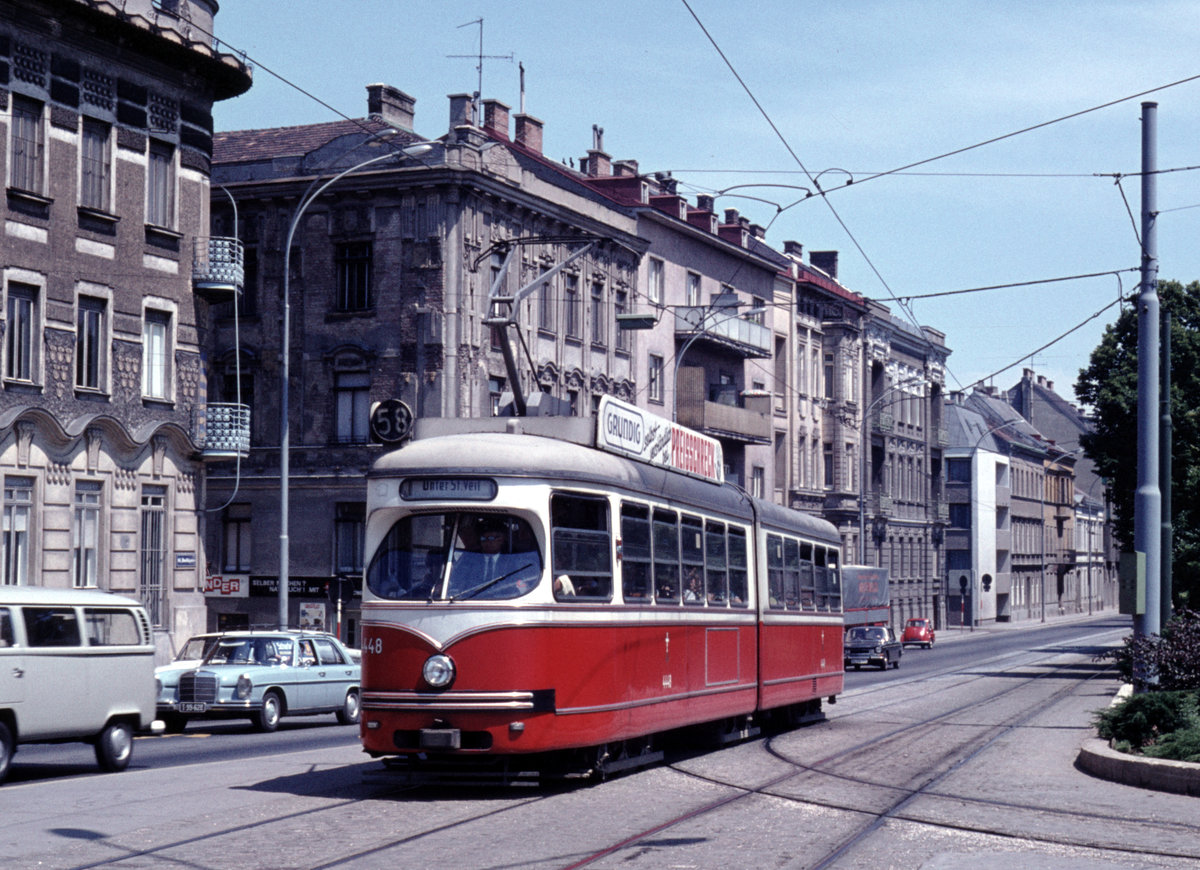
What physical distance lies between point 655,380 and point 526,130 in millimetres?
8543

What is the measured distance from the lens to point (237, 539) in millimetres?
43812

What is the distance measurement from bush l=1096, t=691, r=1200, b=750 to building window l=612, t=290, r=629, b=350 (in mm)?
34592

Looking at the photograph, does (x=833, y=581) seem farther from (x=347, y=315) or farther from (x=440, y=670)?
(x=347, y=315)

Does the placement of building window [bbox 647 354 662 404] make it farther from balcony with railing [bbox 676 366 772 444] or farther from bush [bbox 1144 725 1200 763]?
bush [bbox 1144 725 1200 763]

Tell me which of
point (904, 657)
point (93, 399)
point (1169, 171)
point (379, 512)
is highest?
point (1169, 171)

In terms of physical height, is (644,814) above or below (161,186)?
below

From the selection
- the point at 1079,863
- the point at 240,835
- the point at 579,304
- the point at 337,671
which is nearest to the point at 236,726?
the point at 337,671

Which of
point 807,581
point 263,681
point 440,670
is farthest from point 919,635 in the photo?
point 440,670

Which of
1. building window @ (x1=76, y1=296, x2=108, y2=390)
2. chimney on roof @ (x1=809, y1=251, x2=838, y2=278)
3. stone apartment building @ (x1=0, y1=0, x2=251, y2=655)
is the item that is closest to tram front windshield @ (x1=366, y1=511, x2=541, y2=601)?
stone apartment building @ (x1=0, y1=0, x2=251, y2=655)

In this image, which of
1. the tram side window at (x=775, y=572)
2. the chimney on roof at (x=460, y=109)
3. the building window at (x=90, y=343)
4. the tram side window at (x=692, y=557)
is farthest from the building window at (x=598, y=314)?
the tram side window at (x=692, y=557)

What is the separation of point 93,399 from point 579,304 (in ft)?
64.4

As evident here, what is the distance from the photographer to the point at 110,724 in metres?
17.5

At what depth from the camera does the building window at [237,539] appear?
4356cm

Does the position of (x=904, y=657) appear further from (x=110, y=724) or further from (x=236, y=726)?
(x=110, y=724)
